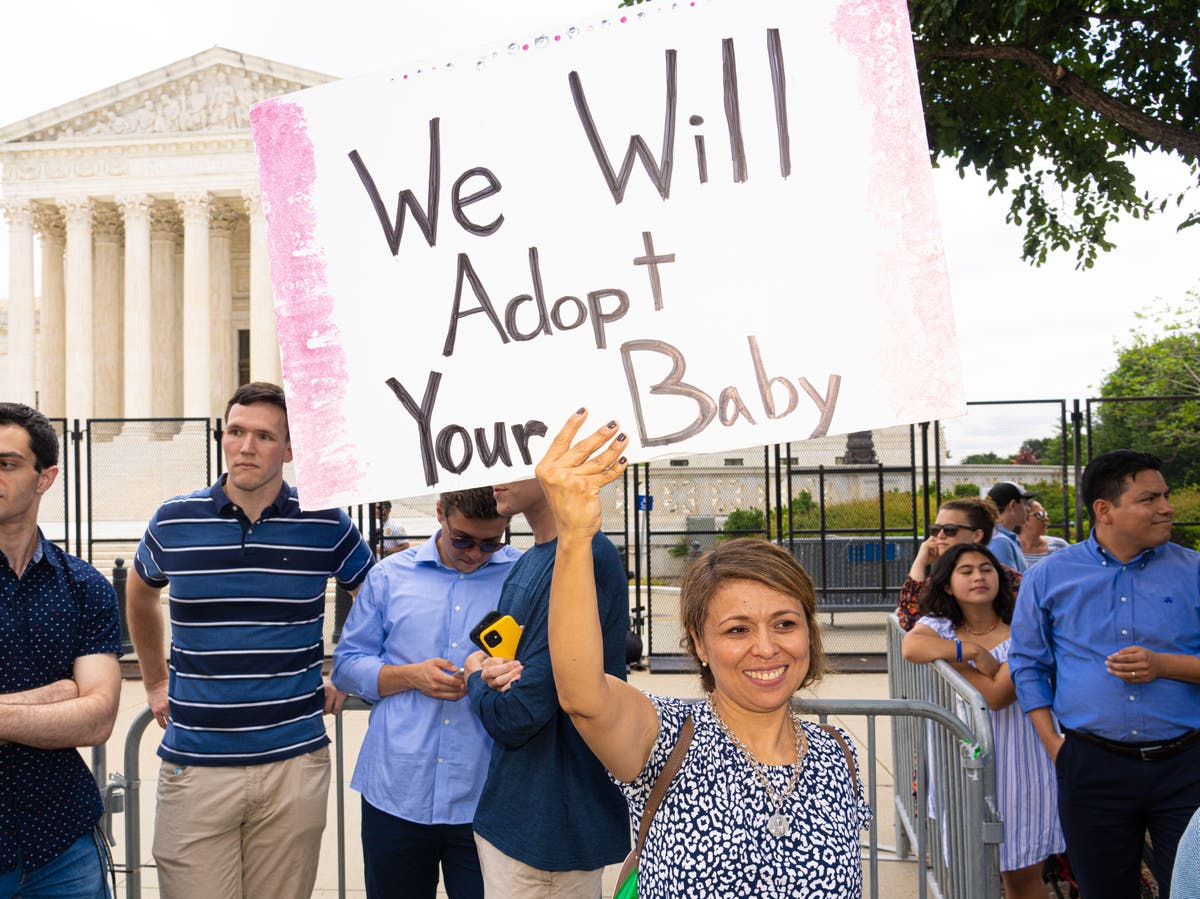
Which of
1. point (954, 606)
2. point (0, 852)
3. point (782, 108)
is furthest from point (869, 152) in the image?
point (954, 606)

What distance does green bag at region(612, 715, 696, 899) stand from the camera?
76.1 inches

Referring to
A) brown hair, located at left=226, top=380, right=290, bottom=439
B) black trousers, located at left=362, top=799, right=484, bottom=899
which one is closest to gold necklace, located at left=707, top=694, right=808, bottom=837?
black trousers, located at left=362, top=799, right=484, bottom=899

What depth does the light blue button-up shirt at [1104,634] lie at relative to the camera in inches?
136

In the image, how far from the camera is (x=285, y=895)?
3064 mm

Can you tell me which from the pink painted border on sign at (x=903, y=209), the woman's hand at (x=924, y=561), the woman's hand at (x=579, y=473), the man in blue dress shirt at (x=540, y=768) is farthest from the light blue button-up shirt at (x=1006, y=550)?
the woman's hand at (x=579, y=473)

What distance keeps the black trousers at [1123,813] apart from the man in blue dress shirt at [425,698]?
6.54ft

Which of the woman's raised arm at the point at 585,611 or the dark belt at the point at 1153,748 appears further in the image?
the dark belt at the point at 1153,748

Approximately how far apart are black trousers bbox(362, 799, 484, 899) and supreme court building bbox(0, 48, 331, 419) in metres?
39.7

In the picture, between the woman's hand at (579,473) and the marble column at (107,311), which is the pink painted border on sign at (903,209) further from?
the marble column at (107,311)

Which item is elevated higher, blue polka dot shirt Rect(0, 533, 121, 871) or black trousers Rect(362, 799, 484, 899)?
blue polka dot shirt Rect(0, 533, 121, 871)

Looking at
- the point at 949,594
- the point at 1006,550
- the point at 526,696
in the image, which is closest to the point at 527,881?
the point at 526,696

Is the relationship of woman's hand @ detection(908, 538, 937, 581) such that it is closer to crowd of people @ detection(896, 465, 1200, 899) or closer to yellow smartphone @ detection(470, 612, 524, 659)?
crowd of people @ detection(896, 465, 1200, 899)

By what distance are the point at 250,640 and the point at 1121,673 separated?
2729mm

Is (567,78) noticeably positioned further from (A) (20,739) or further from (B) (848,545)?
(B) (848,545)
